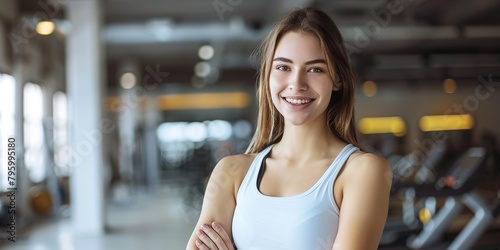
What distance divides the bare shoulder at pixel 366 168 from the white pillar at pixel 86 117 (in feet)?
22.7

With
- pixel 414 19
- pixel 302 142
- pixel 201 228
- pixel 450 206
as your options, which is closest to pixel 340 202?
pixel 302 142

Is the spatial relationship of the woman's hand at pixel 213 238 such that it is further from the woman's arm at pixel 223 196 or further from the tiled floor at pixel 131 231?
the tiled floor at pixel 131 231

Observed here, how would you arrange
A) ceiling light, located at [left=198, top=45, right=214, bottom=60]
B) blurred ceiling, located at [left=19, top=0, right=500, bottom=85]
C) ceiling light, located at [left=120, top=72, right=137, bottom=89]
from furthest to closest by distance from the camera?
ceiling light, located at [left=120, top=72, right=137, bottom=89]
ceiling light, located at [left=198, top=45, right=214, bottom=60]
blurred ceiling, located at [left=19, top=0, right=500, bottom=85]

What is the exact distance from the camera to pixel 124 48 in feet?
46.1

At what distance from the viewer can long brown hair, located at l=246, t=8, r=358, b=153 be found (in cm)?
123

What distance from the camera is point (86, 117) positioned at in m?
7.77

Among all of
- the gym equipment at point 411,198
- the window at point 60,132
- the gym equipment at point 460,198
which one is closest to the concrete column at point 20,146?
the window at point 60,132

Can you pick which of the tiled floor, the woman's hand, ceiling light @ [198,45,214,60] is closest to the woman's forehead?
the woman's hand

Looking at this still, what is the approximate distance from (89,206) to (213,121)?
1414 centimetres

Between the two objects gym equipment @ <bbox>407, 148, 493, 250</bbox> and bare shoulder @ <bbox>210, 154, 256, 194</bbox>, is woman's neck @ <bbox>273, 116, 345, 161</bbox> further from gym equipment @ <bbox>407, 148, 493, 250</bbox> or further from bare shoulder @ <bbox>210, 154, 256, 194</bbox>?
gym equipment @ <bbox>407, 148, 493, 250</bbox>

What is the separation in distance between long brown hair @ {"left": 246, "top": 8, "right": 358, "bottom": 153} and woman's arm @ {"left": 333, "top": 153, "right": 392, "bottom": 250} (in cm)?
15

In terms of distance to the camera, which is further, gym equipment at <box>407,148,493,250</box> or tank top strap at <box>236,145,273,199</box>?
gym equipment at <box>407,148,493,250</box>

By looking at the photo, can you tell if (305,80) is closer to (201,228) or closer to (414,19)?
(201,228)

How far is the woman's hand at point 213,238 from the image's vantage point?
4.21 feet
